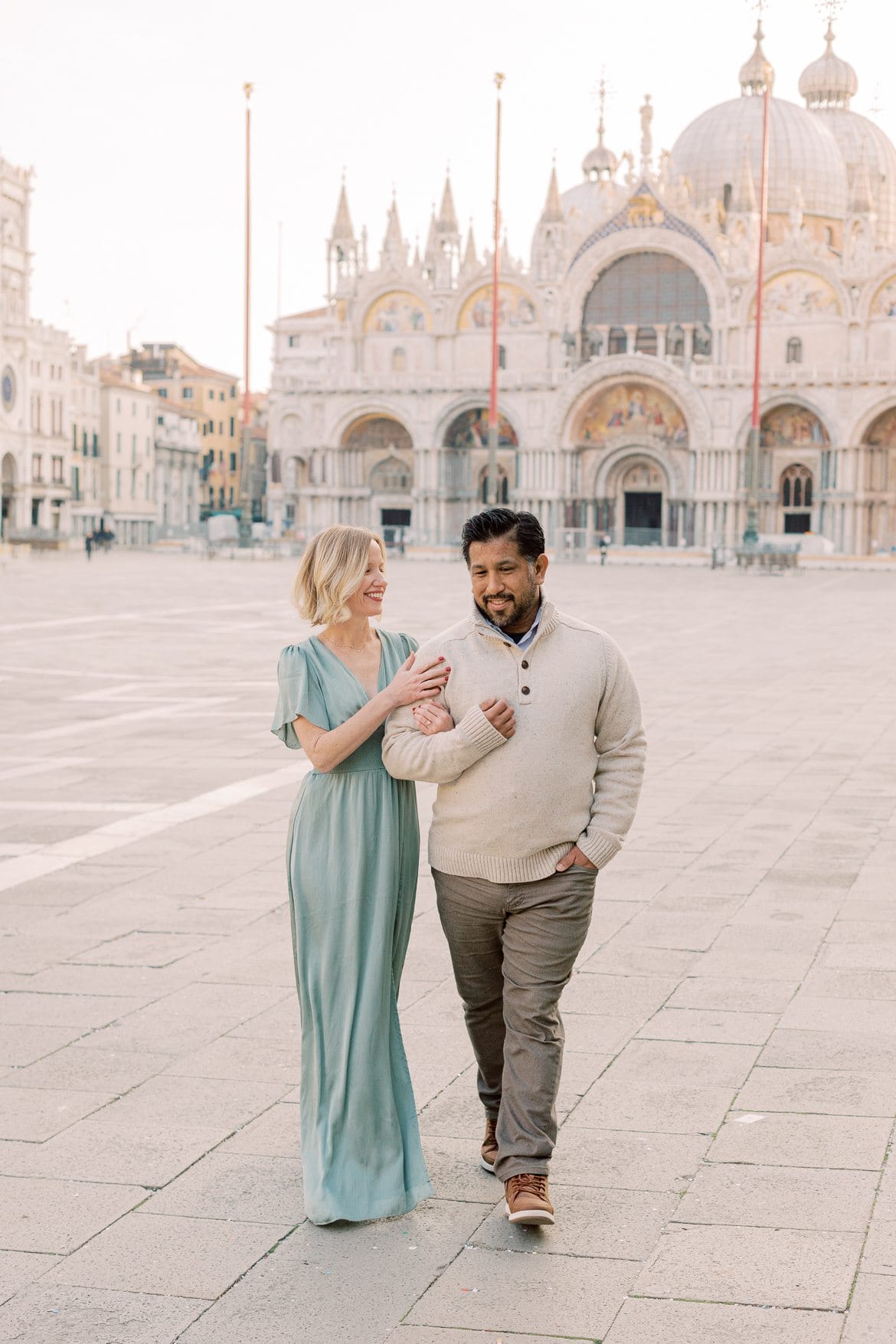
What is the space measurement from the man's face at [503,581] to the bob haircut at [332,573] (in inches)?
10.3

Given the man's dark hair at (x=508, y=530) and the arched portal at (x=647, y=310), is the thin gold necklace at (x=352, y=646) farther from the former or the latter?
the arched portal at (x=647, y=310)

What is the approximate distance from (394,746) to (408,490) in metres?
67.1

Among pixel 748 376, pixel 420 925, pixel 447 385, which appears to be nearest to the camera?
pixel 420 925

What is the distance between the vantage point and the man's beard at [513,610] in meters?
3.97

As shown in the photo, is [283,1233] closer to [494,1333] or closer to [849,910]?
[494,1333]

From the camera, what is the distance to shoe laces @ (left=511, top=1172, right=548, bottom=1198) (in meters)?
3.91

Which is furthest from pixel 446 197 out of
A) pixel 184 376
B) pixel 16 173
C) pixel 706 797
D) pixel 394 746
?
pixel 394 746

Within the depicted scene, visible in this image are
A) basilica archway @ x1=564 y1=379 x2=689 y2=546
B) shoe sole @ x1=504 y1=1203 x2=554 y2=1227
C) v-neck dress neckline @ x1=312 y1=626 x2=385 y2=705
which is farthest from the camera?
basilica archway @ x1=564 y1=379 x2=689 y2=546

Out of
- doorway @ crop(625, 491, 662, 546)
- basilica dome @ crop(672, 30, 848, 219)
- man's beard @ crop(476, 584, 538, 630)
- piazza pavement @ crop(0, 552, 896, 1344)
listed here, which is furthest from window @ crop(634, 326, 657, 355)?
man's beard @ crop(476, 584, 538, 630)

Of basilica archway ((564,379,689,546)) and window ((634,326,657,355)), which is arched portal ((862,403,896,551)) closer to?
basilica archway ((564,379,689,546))

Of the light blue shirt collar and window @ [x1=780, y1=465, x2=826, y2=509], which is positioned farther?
window @ [x1=780, y1=465, x2=826, y2=509]

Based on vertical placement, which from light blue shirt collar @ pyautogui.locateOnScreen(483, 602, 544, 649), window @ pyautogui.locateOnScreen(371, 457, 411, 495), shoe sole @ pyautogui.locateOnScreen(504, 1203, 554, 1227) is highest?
window @ pyautogui.locateOnScreen(371, 457, 411, 495)

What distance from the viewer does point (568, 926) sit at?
405 centimetres

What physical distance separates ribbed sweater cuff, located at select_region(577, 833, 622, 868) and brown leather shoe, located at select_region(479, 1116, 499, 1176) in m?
0.77
